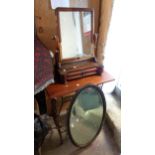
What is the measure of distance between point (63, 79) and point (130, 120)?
755mm

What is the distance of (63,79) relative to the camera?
4.66 feet

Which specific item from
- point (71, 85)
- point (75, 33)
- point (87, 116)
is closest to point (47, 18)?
point (75, 33)

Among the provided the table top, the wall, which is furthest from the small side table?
the wall

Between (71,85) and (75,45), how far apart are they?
38 centimetres

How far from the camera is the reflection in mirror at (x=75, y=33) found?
4.57 ft

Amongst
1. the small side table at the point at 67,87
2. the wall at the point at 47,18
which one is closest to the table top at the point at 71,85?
the small side table at the point at 67,87

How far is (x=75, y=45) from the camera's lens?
1513 millimetres

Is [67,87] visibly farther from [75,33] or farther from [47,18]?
[47,18]

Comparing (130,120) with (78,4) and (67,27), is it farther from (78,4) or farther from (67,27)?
(78,4)

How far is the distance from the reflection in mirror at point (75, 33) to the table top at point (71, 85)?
24 cm

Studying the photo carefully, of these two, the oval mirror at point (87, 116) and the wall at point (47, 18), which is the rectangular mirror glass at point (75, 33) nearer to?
the wall at point (47, 18)
